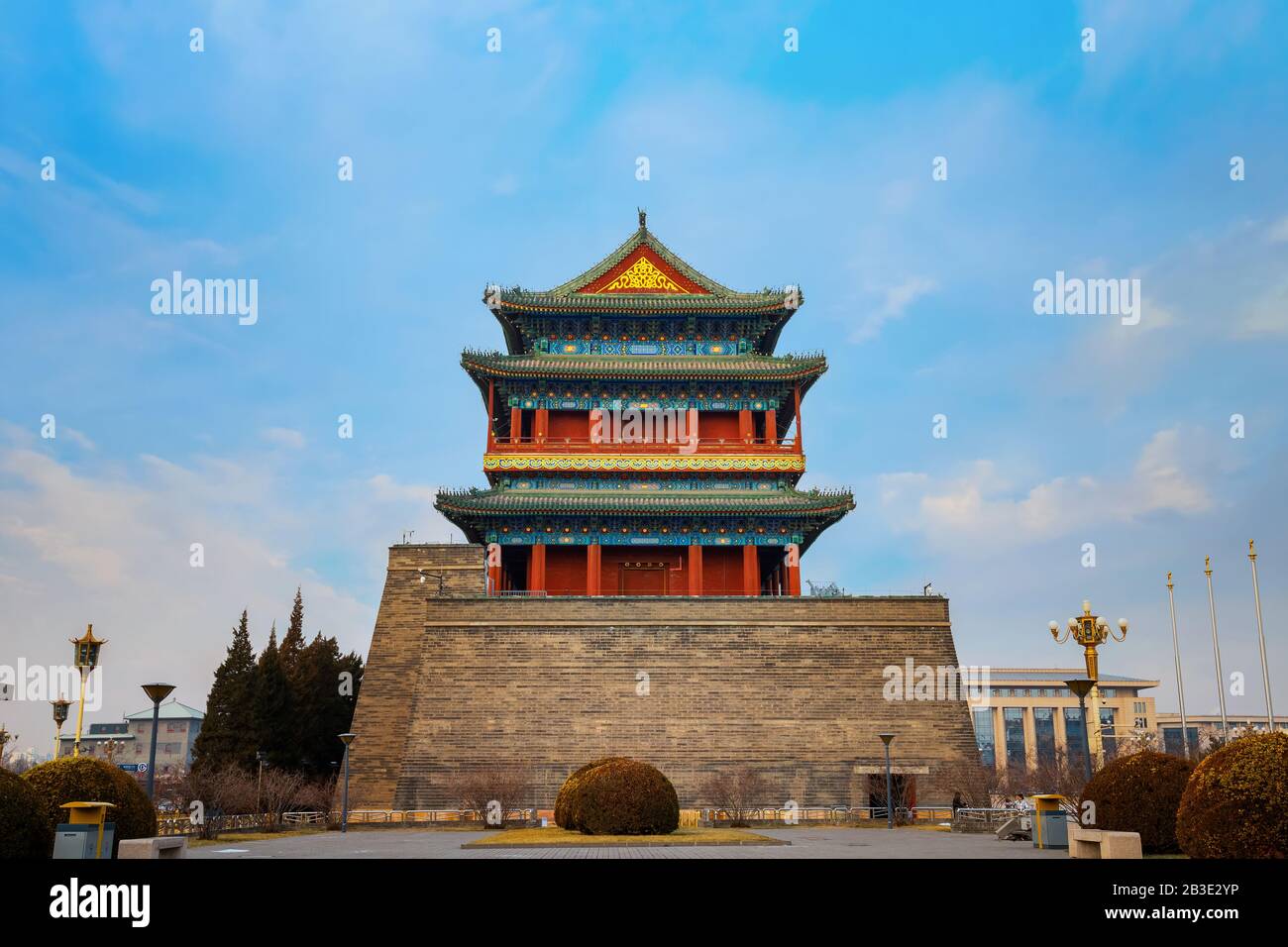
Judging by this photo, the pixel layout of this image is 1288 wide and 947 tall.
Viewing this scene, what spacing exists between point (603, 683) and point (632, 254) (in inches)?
724

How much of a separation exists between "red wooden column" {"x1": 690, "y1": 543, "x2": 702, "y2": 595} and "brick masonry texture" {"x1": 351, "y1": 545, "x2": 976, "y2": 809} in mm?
2822

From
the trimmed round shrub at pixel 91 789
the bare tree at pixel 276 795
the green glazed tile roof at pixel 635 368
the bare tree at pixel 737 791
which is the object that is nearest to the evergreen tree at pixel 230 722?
the bare tree at pixel 276 795

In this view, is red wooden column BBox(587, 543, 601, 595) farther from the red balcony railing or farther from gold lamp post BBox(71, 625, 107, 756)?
gold lamp post BBox(71, 625, 107, 756)

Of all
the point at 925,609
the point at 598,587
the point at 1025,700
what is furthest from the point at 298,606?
the point at 1025,700

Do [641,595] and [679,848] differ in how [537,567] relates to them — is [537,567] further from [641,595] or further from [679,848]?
[679,848]

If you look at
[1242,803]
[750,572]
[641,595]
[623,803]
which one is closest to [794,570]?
[750,572]

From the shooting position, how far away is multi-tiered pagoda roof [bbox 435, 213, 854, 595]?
36.1m

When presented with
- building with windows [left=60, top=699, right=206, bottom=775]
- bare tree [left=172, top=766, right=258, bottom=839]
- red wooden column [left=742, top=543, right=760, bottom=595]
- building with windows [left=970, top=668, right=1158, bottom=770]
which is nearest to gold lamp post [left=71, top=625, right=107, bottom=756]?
bare tree [left=172, top=766, right=258, bottom=839]

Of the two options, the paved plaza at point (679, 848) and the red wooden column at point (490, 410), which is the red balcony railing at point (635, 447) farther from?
the paved plaza at point (679, 848)

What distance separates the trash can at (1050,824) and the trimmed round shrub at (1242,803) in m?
5.35

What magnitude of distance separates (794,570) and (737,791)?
1059 cm
